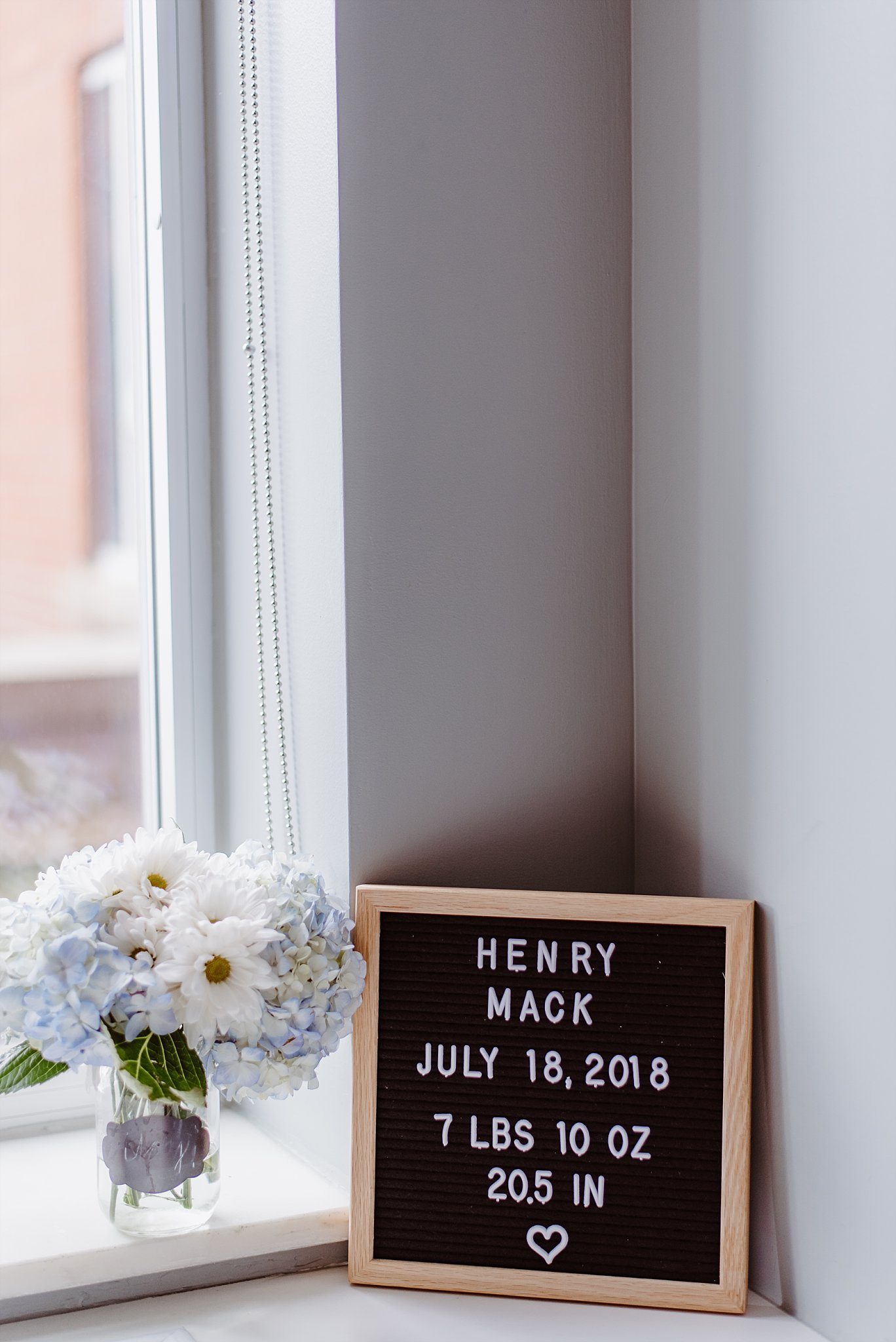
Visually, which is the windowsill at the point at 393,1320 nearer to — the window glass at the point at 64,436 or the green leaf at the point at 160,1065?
the green leaf at the point at 160,1065

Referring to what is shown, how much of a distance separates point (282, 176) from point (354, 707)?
466mm

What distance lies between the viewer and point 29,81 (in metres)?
1.17

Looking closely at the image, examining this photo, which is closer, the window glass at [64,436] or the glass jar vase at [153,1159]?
the glass jar vase at [153,1159]

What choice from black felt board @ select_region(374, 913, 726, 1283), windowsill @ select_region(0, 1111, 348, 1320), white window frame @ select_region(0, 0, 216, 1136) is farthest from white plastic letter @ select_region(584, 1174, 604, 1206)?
white window frame @ select_region(0, 0, 216, 1136)

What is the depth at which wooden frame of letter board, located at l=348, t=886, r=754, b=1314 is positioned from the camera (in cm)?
90

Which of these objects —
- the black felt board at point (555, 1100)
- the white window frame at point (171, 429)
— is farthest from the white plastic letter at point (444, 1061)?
the white window frame at point (171, 429)

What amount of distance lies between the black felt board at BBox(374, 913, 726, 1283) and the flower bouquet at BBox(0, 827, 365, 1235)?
72 millimetres

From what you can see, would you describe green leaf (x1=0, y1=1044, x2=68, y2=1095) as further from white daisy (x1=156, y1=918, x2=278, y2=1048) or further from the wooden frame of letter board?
the wooden frame of letter board

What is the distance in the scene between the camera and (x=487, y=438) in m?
1.03

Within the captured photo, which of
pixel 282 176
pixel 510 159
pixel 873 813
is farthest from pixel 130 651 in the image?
pixel 873 813

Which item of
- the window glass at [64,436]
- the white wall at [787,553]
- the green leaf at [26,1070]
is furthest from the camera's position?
the window glass at [64,436]

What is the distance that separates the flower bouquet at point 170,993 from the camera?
86 centimetres

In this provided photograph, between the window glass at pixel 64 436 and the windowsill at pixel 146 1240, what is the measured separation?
296 mm

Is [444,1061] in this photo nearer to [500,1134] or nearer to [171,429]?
[500,1134]
